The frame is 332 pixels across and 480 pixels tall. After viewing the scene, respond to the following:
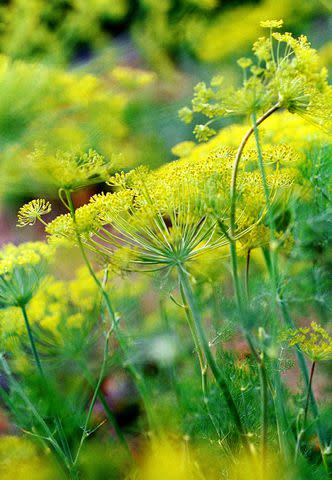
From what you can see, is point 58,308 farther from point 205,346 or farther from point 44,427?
point 205,346

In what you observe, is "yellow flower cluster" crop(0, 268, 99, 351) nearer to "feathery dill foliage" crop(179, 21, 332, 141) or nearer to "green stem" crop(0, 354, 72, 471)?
"green stem" crop(0, 354, 72, 471)

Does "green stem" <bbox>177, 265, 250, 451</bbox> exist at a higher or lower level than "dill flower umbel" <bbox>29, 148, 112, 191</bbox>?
lower

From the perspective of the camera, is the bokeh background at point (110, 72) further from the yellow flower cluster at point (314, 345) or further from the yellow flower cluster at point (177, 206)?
the yellow flower cluster at point (314, 345)

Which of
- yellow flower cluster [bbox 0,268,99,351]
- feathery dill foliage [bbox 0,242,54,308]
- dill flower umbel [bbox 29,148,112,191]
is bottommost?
yellow flower cluster [bbox 0,268,99,351]

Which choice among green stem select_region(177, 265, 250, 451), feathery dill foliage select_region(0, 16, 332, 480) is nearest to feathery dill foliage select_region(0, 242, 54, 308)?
feathery dill foliage select_region(0, 16, 332, 480)

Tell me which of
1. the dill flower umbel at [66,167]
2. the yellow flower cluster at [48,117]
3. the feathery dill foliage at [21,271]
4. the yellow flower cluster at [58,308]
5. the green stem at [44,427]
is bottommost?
the green stem at [44,427]

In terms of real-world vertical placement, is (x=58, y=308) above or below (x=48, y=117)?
below

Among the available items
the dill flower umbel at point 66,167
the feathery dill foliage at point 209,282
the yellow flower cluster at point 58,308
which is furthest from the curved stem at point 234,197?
the yellow flower cluster at point 58,308

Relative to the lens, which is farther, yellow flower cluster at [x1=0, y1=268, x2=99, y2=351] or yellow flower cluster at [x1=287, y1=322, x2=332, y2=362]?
yellow flower cluster at [x1=0, y1=268, x2=99, y2=351]

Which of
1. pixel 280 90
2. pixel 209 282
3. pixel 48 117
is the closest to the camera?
pixel 280 90

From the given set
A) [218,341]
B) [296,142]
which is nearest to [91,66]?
[296,142]

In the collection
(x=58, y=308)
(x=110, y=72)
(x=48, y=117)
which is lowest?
(x=58, y=308)

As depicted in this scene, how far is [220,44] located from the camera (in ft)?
5.31

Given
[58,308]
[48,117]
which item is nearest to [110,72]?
[48,117]
